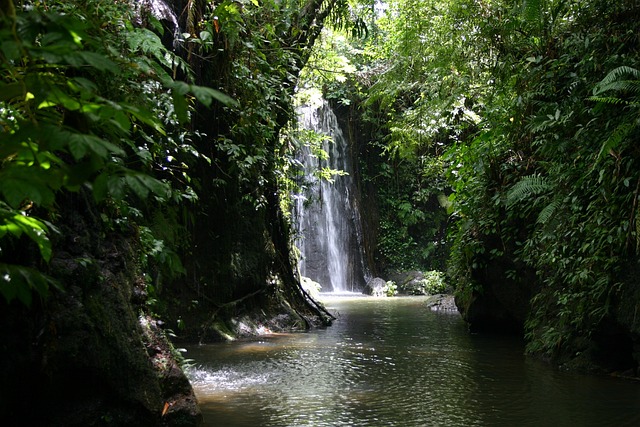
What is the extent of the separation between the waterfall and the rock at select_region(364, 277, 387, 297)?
728 mm

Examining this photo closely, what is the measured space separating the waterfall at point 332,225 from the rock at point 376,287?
73 centimetres

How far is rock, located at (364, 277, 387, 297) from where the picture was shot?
19.9 meters

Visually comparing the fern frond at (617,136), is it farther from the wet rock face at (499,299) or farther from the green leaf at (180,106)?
the green leaf at (180,106)

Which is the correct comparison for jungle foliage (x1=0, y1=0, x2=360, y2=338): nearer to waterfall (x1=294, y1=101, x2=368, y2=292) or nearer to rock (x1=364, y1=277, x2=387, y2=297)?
rock (x1=364, y1=277, x2=387, y2=297)

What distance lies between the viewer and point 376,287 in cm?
2027

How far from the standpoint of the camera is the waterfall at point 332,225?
68.2ft

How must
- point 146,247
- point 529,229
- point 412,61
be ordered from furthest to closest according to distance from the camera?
point 412,61
point 529,229
point 146,247

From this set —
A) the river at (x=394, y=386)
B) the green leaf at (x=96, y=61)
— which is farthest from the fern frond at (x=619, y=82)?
the green leaf at (x=96, y=61)

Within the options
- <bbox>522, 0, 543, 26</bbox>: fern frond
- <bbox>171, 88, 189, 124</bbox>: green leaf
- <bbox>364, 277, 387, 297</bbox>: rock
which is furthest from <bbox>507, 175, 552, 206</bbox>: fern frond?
<bbox>364, 277, 387, 297</bbox>: rock

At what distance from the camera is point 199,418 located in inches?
154

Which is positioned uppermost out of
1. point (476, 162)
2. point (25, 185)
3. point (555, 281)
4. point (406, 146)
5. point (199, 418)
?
point (406, 146)

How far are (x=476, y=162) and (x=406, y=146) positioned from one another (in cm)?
614

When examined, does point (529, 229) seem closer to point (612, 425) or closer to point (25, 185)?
point (612, 425)

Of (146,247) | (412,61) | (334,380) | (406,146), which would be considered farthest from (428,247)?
(146,247)
